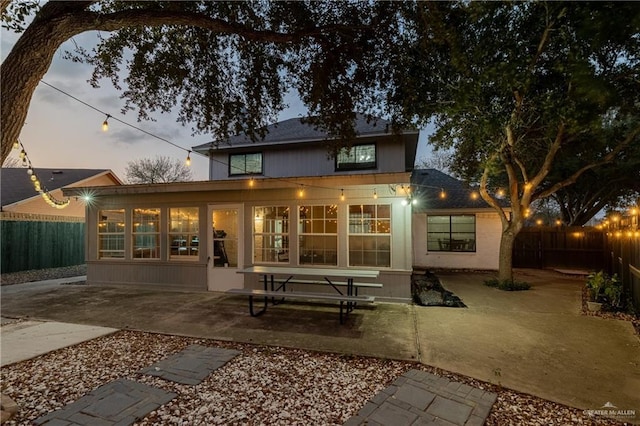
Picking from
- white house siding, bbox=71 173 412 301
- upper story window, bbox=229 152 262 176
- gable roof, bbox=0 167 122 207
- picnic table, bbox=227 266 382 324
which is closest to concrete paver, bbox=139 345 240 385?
picnic table, bbox=227 266 382 324

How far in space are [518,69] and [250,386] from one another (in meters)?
7.23

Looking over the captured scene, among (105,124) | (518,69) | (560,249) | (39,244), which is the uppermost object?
(518,69)

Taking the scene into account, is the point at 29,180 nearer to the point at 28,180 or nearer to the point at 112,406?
the point at 28,180

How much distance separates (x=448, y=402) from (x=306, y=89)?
529cm

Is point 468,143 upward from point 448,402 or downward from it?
upward

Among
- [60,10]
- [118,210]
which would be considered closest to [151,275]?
[118,210]

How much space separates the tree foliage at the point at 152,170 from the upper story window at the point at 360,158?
2430 cm

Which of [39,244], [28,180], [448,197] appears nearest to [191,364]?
[448,197]

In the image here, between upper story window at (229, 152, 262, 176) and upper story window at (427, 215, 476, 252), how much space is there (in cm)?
760

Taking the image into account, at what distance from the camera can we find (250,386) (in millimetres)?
3537

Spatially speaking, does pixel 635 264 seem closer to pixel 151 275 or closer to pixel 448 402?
pixel 448 402

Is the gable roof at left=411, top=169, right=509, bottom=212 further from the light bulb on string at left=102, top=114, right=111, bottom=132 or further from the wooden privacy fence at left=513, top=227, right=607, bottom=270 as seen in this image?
the light bulb on string at left=102, top=114, right=111, bottom=132

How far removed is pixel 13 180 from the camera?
17.0 meters

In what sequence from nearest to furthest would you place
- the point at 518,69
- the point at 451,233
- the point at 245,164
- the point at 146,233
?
the point at 518,69
the point at 146,233
the point at 245,164
the point at 451,233
